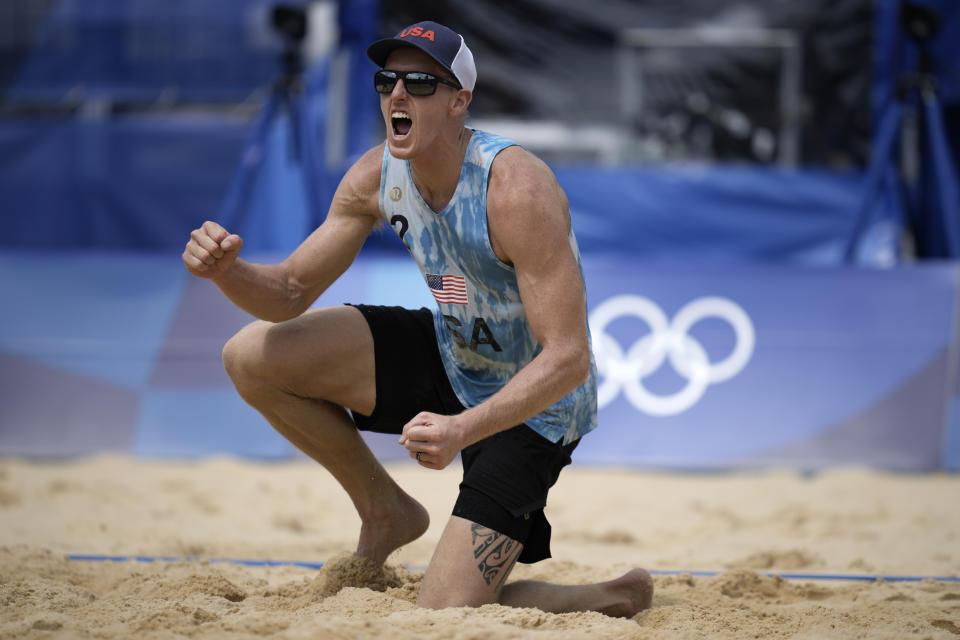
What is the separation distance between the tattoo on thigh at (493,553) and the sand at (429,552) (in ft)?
0.50

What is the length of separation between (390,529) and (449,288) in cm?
71

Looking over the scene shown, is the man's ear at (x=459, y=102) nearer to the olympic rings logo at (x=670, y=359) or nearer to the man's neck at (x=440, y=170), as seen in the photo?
the man's neck at (x=440, y=170)

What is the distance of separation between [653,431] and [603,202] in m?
2.22

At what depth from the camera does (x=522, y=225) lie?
248cm

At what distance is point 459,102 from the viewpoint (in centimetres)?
263

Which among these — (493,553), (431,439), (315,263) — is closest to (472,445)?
A: (493,553)

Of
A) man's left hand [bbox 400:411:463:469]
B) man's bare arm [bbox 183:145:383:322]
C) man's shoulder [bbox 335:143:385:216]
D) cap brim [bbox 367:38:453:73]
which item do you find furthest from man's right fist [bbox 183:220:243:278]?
man's left hand [bbox 400:411:463:469]

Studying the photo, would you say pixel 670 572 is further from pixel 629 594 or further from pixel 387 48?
pixel 387 48

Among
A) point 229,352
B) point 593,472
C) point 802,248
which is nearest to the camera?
point 229,352

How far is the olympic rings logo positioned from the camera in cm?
493

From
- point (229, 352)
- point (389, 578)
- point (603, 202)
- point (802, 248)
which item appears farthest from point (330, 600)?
point (802, 248)

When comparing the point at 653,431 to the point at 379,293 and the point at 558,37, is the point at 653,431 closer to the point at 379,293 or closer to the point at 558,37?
the point at 379,293

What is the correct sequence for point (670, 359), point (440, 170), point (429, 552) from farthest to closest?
point (670, 359) < point (429, 552) < point (440, 170)

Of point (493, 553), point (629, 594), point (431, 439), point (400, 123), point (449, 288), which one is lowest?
point (629, 594)
